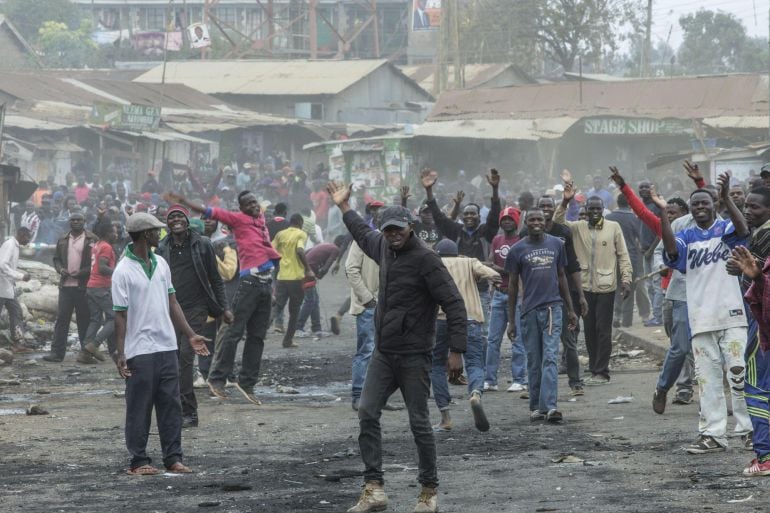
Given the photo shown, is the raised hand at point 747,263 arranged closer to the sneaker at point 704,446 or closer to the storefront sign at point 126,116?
the sneaker at point 704,446

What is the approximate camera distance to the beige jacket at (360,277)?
11.5m

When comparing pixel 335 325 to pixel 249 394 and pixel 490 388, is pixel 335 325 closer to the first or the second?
pixel 490 388

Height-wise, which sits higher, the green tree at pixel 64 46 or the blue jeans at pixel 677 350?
the green tree at pixel 64 46

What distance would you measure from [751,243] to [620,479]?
5.18 ft

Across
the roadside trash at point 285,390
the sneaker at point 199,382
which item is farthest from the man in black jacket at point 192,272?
the roadside trash at point 285,390

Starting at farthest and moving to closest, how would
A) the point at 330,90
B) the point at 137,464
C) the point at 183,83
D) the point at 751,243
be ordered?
the point at 183,83, the point at 330,90, the point at 137,464, the point at 751,243

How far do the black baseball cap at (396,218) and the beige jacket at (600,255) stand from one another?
18.2ft

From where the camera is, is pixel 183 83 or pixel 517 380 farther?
pixel 183 83

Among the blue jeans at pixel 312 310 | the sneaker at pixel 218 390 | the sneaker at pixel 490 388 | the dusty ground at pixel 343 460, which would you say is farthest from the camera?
the blue jeans at pixel 312 310

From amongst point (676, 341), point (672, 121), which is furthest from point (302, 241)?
point (672, 121)

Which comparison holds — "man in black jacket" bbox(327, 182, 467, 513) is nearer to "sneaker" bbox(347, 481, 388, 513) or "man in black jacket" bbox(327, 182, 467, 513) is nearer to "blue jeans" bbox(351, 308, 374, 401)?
"sneaker" bbox(347, 481, 388, 513)

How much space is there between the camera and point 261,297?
41.2 ft

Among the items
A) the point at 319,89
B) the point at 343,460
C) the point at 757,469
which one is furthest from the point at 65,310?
the point at 319,89

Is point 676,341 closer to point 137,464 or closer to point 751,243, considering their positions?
point 751,243
